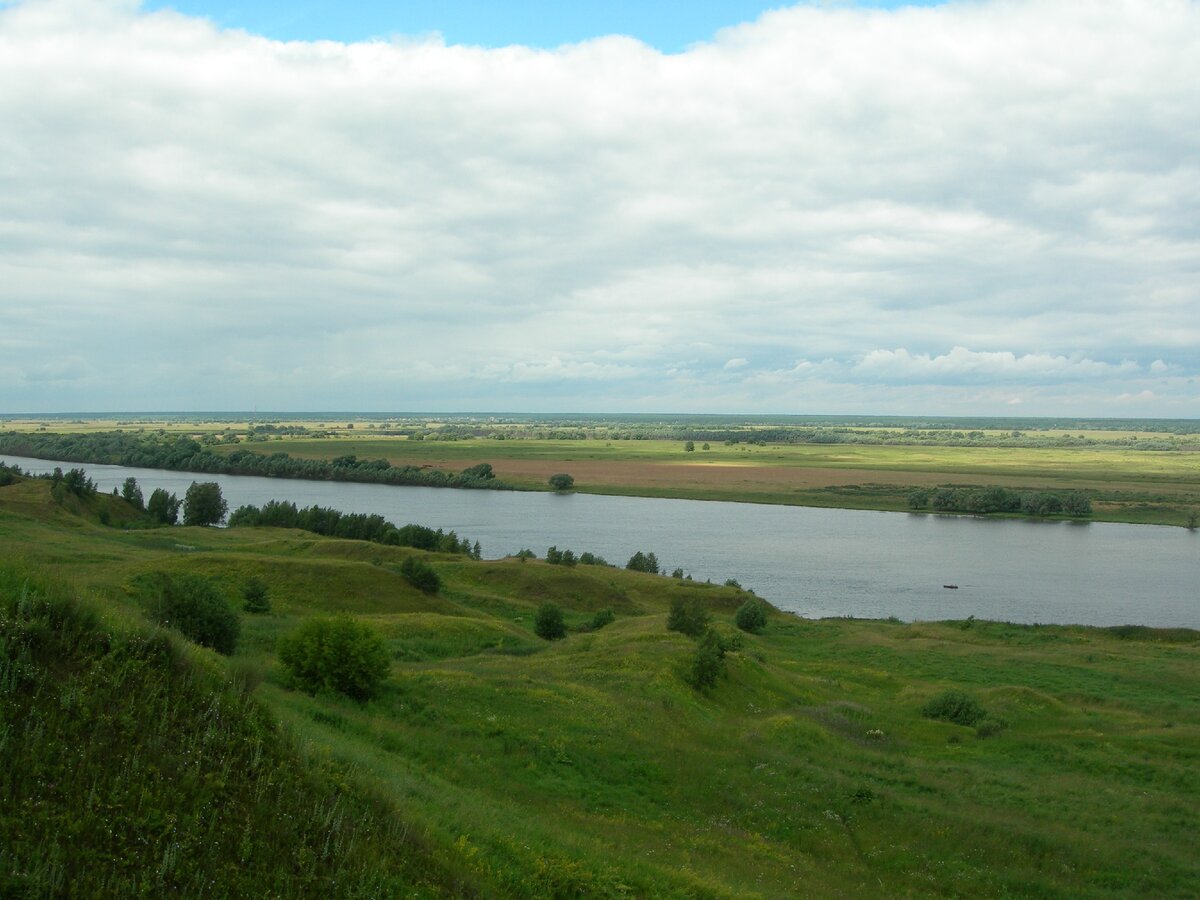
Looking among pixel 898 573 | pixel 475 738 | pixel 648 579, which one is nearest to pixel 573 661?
pixel 475 738

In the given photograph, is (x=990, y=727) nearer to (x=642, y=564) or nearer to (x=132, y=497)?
(x=642, y=564)

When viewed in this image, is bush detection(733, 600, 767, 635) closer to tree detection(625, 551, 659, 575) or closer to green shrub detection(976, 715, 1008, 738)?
tree detection(625, 551, 659, 575)

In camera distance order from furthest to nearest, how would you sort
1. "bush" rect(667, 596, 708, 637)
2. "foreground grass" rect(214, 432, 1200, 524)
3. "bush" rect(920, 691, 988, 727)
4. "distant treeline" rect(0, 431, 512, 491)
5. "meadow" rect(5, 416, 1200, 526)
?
"distant treeline" rect(0, 431, 512, 491) < "meadow" rect(5, 416, 1200, 526) < "foreground grass" rect(214, 432, 1200, 524) < "bush" rect(667, 596, 708, 637) < "bush" rect(920, 691, 988, 727)

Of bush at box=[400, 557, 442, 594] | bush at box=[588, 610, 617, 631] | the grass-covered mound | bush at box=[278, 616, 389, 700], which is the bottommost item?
bush at box=[588, 610, 617, 631]

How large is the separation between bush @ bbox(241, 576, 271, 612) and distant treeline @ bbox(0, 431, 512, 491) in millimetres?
78284

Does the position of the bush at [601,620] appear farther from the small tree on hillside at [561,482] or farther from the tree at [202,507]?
the small tree on hillside at [561,482]

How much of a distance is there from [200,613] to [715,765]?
954 cm

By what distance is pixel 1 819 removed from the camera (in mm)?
5137

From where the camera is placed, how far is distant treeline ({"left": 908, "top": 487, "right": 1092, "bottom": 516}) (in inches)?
3487

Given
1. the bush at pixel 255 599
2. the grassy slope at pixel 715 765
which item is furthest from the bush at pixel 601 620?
the bush at pixel 255 599

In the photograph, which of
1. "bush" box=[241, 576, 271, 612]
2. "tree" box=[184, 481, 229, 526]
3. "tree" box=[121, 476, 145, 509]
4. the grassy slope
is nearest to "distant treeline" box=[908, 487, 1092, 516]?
the grassy slope

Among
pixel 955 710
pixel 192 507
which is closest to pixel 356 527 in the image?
pixel 192 507

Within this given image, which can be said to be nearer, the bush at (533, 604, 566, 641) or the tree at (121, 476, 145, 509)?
the bush at (533, 604, 566, 641)

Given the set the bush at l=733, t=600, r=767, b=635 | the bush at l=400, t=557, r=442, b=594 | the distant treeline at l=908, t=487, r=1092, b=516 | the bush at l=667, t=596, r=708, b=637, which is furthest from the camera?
the distant treeline at l=908, t=487, r=1092, b=516
